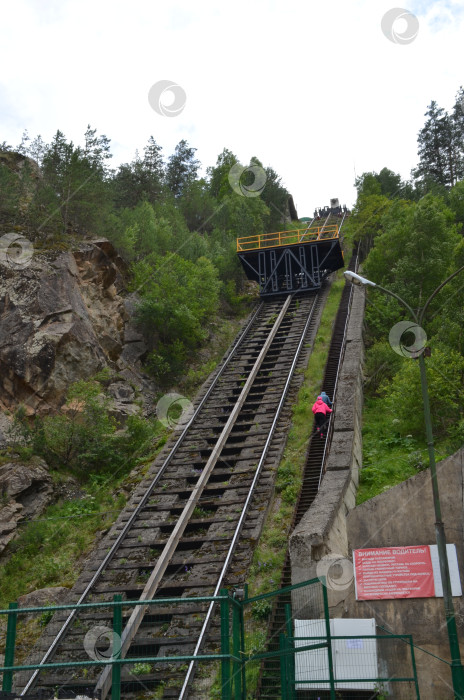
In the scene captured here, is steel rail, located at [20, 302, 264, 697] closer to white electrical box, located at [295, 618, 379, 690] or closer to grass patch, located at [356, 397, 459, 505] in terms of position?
white electrical box, located at [295, 618, 379, 690]

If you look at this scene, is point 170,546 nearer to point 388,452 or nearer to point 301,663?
point 301,663

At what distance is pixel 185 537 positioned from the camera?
1370 cm

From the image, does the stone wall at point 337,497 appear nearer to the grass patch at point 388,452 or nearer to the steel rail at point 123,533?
the grass patch at point 388,452

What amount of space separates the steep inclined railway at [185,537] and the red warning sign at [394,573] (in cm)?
205

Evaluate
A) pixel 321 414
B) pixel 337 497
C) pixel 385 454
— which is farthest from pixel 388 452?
pixel 337 497

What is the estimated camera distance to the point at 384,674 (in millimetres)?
9883

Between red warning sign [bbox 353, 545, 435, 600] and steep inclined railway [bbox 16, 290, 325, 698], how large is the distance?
2.05m

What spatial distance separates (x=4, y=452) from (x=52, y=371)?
3317mm

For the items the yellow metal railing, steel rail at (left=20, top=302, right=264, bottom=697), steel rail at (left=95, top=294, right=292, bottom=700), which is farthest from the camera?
the yellow metal railing

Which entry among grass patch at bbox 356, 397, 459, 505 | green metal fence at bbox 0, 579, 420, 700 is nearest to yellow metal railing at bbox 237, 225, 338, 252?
grass patch at bbox 356, 397, 459, 505

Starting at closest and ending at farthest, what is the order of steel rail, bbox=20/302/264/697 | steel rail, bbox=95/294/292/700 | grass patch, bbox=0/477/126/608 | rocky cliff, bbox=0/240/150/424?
steel rail, bbox=95/294/292/700 < steel rail, bbox=20/302/264/697 < grass patch, bbox=0/477/126/608 < rocky cliff, bbox=0/240/150/424

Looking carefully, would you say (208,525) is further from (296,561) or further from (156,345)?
(156,345)

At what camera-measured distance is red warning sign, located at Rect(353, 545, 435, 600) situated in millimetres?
11461

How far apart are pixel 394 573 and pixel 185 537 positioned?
4.20 meters
